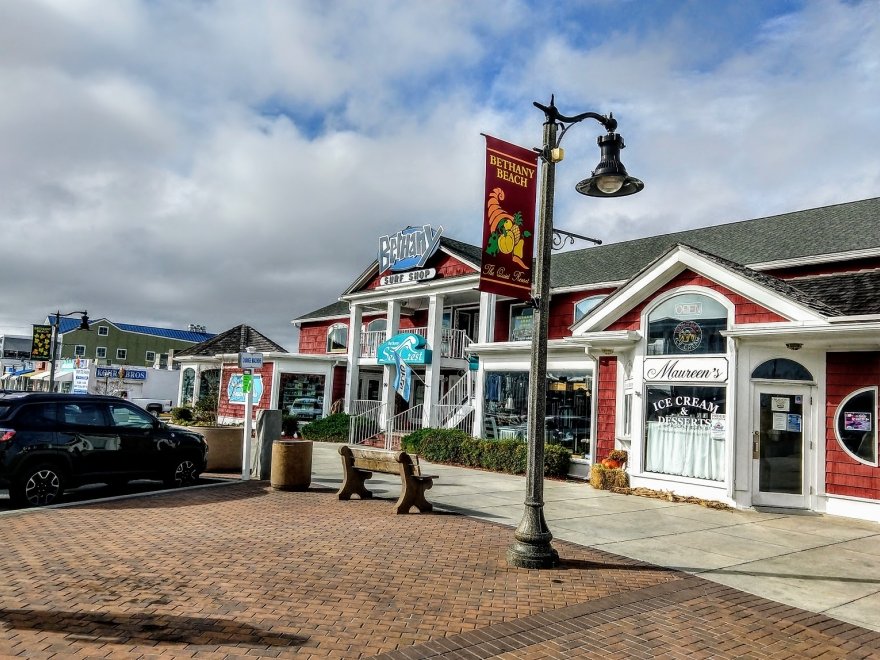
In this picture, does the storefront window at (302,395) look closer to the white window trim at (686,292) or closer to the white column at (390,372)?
the white column at (390,372)

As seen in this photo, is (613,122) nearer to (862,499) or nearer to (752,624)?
(752,624)

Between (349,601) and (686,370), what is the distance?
8.75 metres

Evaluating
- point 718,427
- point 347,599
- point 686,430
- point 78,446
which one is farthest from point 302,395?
point 347,599

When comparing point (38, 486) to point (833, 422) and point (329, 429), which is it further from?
point (329, 429)

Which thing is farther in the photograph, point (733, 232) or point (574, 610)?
point (733, 232)

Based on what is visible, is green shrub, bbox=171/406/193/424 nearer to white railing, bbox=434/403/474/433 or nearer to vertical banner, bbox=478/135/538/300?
white railing, bbox=434/403/474/433

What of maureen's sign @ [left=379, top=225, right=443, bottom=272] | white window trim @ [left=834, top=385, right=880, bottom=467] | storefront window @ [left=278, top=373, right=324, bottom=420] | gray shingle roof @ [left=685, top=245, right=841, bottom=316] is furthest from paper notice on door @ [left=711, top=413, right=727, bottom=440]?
storefront window @ [left=278, top=373, right=324, bottom=420]

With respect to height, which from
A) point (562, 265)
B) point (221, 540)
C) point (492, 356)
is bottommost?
point (221, 540)

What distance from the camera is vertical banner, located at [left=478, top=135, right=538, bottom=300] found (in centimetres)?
724

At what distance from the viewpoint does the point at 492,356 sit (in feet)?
60.7

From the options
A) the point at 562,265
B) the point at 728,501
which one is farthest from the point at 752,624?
the point at 562,265

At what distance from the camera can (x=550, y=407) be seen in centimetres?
1725

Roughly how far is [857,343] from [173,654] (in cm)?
1073

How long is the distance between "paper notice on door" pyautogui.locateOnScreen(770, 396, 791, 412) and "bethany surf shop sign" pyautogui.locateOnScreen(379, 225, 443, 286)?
13989mm
